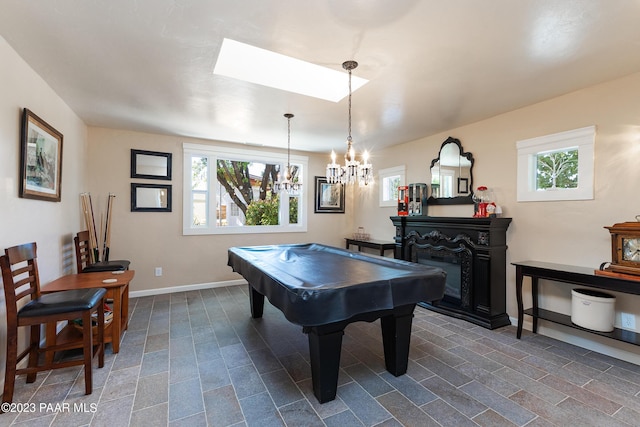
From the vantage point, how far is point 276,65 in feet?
8.66

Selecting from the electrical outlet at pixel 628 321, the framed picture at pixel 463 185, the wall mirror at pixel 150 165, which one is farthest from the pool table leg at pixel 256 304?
the electrical outlet at pixel 628 321

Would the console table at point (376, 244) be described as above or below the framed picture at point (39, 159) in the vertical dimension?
below

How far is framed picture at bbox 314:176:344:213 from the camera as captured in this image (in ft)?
18.9

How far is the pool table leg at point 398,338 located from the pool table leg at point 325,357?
50 cm

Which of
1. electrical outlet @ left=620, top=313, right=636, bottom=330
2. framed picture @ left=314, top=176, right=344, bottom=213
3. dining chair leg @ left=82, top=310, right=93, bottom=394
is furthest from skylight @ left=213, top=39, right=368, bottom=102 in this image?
electrical outlet @ left=620, top=313, right=636, bottom=330

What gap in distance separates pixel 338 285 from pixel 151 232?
3759mm

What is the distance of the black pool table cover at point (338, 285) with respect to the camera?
5.41 feet

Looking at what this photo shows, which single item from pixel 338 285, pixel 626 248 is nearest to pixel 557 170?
pixel 626 248

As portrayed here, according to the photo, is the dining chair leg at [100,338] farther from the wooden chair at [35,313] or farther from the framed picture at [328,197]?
the framed picture at [328,197]

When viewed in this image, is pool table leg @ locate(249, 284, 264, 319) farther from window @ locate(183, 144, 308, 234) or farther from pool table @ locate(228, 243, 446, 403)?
window @ locate(183, 144, 308, 234)

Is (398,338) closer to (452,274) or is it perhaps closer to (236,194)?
(452,274)

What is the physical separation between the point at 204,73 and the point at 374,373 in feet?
9.38

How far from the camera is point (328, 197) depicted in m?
5.88

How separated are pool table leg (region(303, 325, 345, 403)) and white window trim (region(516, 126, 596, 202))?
2673mm
